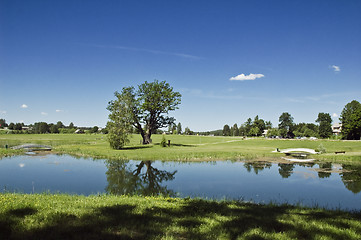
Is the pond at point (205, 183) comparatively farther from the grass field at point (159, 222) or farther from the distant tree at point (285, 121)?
the distant tree at point (285, 121)

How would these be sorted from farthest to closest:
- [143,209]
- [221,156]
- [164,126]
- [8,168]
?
[164,126] → [221,156] → [8,168] → [143,209]

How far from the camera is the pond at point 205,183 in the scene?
48.4 ft

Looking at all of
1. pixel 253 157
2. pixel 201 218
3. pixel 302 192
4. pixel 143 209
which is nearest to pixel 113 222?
pixel 143 209

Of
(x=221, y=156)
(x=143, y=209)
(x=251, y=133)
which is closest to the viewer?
(x=143, y=209)

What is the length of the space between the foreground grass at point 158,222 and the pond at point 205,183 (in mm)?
5645

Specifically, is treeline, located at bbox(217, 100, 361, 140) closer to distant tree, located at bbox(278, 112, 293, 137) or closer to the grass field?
distant tree, located at bbox(278, 112, 293, 137)

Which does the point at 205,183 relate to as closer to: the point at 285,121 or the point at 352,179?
the point at 352,179

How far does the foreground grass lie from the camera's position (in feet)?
19.7

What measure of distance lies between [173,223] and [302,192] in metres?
12.9

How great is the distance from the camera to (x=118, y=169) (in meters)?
24.5

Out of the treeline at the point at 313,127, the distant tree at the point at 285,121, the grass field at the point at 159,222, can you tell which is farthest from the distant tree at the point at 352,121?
the grass field at the point at 159,222

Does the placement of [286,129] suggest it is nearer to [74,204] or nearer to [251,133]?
[251,133]

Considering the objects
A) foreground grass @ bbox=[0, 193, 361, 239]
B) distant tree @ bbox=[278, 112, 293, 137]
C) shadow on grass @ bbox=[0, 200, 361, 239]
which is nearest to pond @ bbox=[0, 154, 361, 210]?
foreground grass @ bbox=[0, 193, 361, 239]

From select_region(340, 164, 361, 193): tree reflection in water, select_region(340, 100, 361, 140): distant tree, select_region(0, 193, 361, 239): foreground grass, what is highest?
select_region(340, 100, 361, 140): distant tree
